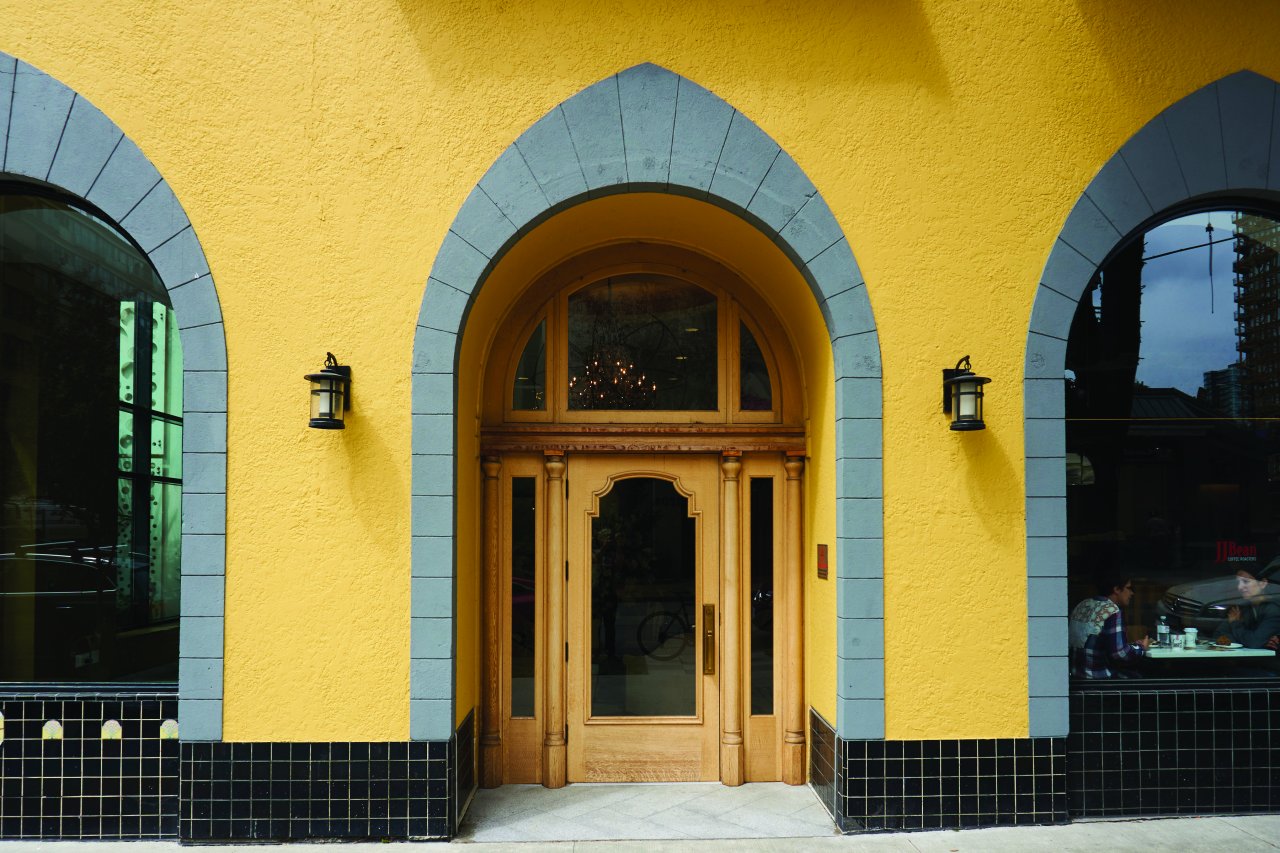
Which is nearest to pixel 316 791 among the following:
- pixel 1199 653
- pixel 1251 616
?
pixel 1199 653

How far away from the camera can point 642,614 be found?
→ 604 centimetres

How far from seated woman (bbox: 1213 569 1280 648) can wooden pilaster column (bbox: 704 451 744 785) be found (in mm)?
3198

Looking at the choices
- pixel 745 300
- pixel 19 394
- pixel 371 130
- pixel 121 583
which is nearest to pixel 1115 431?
pixel 745 300

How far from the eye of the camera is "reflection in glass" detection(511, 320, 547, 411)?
607cm

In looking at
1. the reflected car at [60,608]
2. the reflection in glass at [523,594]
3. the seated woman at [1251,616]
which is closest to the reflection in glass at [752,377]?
the reflection in glass at [523,594]

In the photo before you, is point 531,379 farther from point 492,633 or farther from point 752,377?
point 492,633

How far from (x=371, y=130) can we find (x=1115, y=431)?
→ 5.18 meters

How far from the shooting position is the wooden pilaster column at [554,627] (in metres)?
5.91

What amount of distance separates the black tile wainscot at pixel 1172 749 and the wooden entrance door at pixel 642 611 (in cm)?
240

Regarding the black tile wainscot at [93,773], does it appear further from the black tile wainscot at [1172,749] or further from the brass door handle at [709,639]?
the black tile wainscot at [1172,749]

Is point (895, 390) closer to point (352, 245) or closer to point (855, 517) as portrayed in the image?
point (855, 517)

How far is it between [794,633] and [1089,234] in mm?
3312

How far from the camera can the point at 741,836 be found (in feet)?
16.7

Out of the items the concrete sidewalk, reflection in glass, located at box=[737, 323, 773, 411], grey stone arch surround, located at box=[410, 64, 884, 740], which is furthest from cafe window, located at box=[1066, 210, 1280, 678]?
reflection in glass, located at box=[737, 323, 773, 411]
